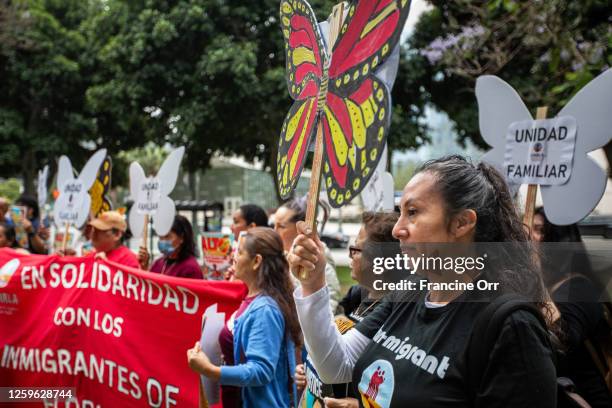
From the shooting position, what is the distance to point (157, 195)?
4648 mm

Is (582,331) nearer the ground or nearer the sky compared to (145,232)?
nearer the ground

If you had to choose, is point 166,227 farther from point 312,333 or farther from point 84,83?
point 84,83

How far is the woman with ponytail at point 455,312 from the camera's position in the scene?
4.07 ft

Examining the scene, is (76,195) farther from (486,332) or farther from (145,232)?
(486,332)

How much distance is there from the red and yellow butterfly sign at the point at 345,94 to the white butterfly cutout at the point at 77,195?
150 inches

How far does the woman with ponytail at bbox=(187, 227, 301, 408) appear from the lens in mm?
2436

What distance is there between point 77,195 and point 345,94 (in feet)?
14.3

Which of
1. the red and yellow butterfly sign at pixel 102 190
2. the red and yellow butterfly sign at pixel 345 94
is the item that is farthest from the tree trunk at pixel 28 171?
the red and yellow butterfly sign at pixel 345 94

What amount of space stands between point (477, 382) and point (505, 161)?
1.88 meters

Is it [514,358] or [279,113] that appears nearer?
[514,358]

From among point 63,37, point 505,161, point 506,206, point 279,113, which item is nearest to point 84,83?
point 63,37

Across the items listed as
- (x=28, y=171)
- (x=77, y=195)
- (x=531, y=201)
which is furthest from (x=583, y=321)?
(x=28, y=171)

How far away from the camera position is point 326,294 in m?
1.70

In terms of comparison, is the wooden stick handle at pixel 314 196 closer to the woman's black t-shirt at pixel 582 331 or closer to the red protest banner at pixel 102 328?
the woman's black t-shirt at pixel 582 331
